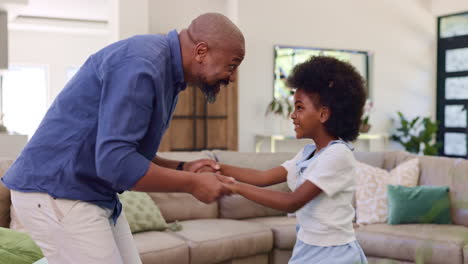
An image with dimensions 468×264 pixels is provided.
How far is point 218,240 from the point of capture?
10.2 feet

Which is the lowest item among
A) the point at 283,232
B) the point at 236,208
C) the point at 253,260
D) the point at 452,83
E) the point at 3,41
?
the point at 253,260

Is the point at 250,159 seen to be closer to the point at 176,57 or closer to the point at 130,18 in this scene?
the point at 176,57

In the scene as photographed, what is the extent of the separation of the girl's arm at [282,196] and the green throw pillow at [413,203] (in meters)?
2.12

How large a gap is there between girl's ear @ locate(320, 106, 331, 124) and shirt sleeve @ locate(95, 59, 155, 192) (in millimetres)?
686

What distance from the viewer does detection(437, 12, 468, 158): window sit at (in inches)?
322

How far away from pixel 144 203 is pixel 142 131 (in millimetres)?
2173

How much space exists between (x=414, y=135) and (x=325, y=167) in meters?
6.85

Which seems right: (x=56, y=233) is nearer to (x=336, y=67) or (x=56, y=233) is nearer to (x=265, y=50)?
(x=336, y=67)

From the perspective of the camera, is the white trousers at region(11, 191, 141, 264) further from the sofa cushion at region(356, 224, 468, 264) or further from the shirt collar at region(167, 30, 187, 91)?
the sofa cushion at region(356, 224, 468, 264)

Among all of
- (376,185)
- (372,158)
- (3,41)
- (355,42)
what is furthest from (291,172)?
(355,42)

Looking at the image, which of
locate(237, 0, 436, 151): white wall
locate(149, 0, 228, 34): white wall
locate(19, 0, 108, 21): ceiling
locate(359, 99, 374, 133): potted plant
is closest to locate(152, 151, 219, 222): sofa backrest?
locate(237, 0, 436, 151): white wall

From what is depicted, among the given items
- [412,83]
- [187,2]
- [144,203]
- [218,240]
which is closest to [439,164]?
[218,240]

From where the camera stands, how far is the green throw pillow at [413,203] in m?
3.48

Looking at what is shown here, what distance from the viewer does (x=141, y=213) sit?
3135 millimetres
